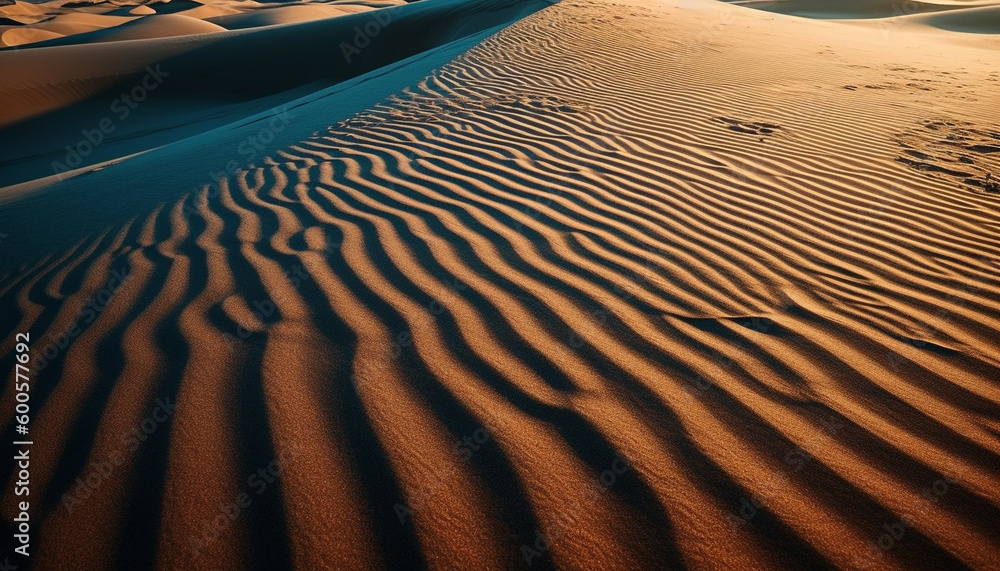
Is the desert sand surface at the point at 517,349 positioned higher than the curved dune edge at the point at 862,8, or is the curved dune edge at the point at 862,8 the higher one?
the curved dune edge at the point at 862,8

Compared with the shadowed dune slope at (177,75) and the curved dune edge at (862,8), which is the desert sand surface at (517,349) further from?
the curved dune edge at (862,8)

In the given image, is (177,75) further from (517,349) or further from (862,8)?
(862,8)

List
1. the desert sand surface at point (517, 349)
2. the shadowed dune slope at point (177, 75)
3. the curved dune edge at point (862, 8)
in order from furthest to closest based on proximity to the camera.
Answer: the curved dune edge at point (862, 8), the shadowed dune slope at point (177, 75), the desert sand surface at point (517, 349)

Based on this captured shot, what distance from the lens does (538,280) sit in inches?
93.3

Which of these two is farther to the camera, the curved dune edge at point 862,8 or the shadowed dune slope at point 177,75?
the curved dune edge at point 862,8

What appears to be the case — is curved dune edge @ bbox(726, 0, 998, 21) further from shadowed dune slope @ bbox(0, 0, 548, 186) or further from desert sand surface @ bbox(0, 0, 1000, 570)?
desert sand surface @ bbox(0, 0, 1000, 570)

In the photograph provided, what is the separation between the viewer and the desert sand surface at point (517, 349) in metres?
1.34

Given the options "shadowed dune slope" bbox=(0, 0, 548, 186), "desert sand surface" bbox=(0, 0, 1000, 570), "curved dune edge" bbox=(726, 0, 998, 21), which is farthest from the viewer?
"curved dune edge" bbox=(726, 0, 998, 21)

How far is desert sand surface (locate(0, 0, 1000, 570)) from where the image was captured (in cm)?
134

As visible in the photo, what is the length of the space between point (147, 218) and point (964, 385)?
4.11 m

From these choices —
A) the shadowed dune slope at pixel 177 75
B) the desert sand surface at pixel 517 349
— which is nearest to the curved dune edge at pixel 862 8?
the shadowed dune slope at pixel 177 75

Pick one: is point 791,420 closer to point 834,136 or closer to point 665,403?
point 665,403

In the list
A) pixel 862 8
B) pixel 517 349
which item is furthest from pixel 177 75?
pixel 862 8

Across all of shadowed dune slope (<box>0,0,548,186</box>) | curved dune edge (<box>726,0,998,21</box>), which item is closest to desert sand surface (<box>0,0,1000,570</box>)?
shadowed dune slope (<box>0,0,548,186</box>)
